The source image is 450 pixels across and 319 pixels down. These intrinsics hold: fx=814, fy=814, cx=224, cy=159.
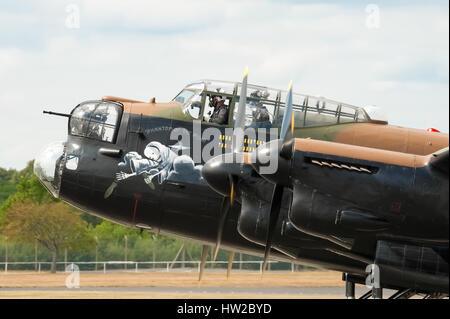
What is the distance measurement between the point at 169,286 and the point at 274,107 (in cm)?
2232

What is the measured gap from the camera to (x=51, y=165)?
18219mm

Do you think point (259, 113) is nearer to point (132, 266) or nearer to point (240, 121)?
point (240, 121)

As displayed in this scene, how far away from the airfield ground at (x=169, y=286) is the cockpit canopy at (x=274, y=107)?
14.4m

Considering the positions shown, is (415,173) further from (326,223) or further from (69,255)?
(69,255)

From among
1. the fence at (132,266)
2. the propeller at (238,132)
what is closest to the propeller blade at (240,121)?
the propeller at (238,132)

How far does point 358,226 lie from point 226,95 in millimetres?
5189

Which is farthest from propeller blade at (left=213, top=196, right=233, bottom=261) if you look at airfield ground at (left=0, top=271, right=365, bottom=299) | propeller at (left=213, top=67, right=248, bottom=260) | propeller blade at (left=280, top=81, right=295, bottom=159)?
airfield ground at (left=0, top=271, right=365, bottom=299)

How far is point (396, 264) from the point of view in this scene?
14.7m

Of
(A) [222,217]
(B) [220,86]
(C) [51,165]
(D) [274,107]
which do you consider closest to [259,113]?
(D) [274,107]

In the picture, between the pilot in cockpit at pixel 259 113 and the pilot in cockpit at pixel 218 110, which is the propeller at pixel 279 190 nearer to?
the pilot in cockpit at pixel 259 113

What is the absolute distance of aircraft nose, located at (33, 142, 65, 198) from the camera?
18141 mm

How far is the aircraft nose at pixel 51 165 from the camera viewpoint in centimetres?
1814
